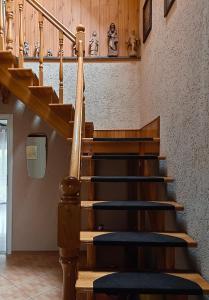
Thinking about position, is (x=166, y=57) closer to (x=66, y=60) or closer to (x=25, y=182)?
(x=66, y=60)

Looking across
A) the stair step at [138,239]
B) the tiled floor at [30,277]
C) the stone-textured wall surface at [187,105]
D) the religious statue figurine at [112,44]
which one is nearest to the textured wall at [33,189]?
the tiled floor at [30,277]

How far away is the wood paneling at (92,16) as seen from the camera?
470cm

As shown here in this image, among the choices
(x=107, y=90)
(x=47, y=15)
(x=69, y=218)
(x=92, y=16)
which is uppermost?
(x=92, y=16)

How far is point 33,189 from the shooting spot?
4594 mm

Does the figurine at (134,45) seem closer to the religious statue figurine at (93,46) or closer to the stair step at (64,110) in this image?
the religious statue figurine at (93,46)

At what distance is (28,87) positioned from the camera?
3434mm

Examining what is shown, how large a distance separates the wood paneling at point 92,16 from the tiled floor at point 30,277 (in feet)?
9.71

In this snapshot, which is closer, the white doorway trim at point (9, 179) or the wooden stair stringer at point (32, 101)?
the wooden stair stringer at point (32, 101)

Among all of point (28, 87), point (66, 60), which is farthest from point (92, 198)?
point (66, 60)

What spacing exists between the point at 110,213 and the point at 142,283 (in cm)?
285

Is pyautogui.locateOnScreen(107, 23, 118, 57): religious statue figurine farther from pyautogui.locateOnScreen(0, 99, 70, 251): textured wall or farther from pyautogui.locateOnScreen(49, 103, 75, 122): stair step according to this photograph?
pyautogui.locateOnScreen(49, 103, 75, 122): stair step

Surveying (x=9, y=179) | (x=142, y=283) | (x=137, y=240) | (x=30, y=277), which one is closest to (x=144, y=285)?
(x=142, y=283)

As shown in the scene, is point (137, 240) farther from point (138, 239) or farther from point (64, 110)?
point (64, 110)

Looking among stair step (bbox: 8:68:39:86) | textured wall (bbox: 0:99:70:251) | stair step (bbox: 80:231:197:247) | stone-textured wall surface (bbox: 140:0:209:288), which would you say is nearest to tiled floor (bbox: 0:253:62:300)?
textured wall (bbox: 0:99:70:251)
